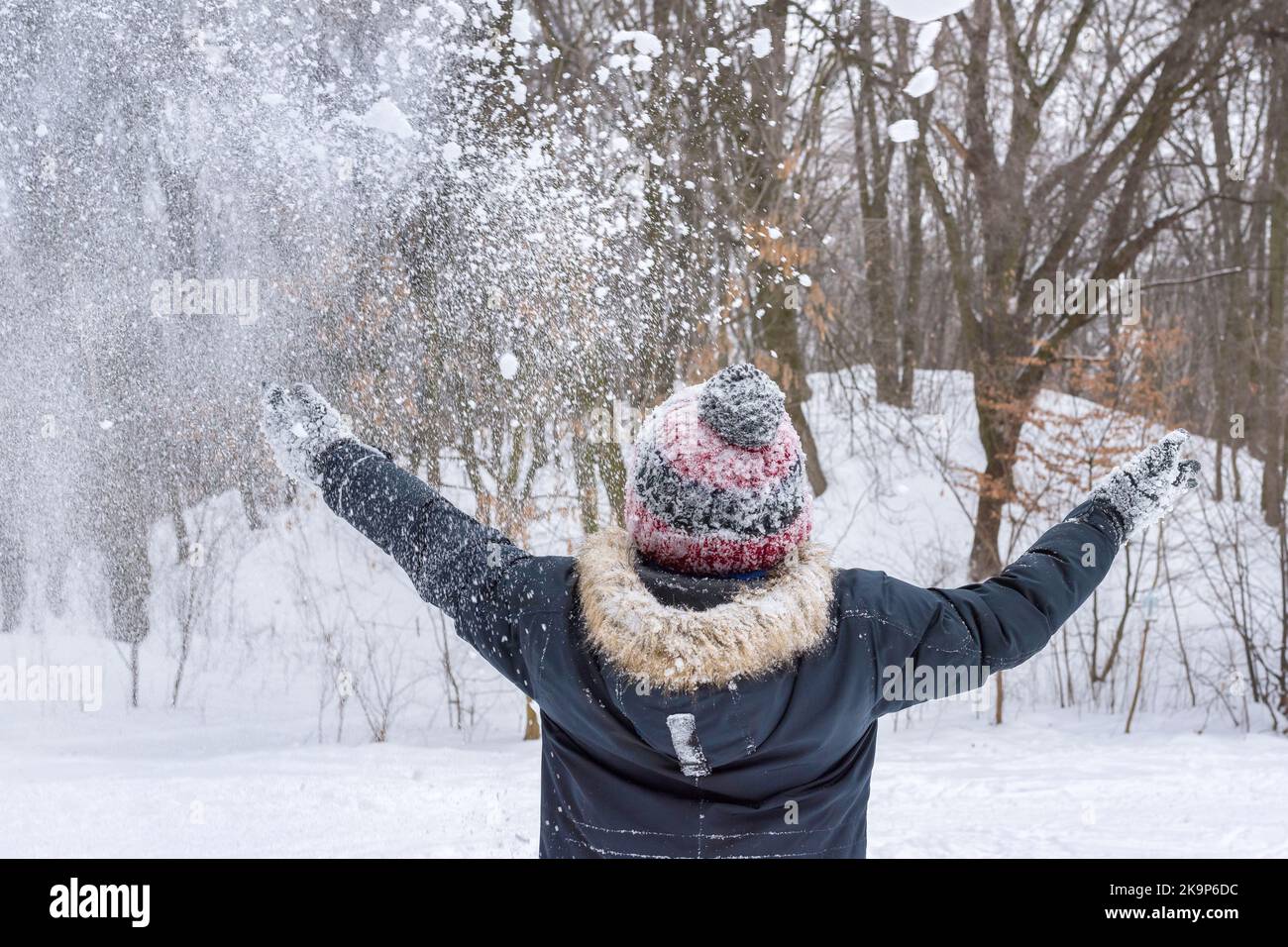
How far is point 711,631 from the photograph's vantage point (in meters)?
1.30

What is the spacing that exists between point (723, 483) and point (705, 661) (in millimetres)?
250

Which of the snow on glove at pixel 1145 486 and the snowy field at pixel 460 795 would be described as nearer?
the snow on glove at pixel 1145 486

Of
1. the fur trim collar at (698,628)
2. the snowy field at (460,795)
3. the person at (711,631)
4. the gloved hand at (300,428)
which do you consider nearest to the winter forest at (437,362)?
the snowy field at (460,795)

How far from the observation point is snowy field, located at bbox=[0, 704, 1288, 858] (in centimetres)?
420

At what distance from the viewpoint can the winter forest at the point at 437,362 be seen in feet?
14.3

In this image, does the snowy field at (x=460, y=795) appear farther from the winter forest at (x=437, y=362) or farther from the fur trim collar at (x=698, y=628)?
the fur trim collar at (x=698, y=628)

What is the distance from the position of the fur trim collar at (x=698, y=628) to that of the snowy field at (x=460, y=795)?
2.97 metres

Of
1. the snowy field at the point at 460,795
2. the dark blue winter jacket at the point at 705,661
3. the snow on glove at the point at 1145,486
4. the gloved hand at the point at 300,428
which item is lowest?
the snowy field at the point at 460,795

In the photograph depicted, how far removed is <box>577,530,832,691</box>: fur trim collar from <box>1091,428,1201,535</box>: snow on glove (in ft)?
1.89

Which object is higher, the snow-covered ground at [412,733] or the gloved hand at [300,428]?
the gloved hand at [300,428]

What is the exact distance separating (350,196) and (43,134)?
1.34m

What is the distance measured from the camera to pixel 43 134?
14.5ft

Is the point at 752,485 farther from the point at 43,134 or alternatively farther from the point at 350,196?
the point at 43,134

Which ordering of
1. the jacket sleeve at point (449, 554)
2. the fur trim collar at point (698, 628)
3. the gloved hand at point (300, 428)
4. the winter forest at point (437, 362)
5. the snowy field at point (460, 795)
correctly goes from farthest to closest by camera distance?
1. the winter forest at point (437, 362)
2. the snowy field at point (460, 795)
3. the gloved hand at point (300, 428)
4. the jacket sleeve at point (449, 554)
5. the fur trim collar at point (698, 628)
